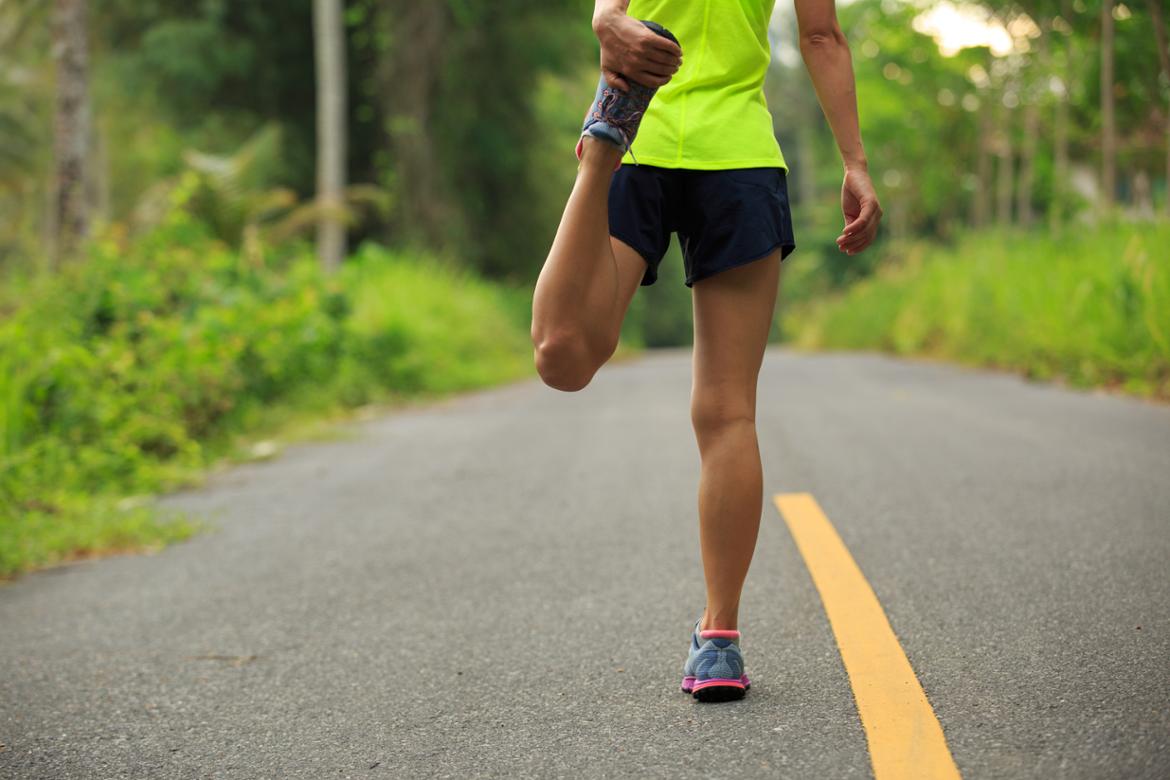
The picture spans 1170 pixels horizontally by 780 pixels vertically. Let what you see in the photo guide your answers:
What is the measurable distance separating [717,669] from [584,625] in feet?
2.55

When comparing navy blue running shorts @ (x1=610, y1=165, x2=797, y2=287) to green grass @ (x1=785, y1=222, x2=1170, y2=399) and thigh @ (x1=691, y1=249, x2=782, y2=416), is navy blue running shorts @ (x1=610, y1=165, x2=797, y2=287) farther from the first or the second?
green grass @ (x1=785, y1=222, x2=1170, y2=399)

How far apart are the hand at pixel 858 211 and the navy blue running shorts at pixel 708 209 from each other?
17 centimetres

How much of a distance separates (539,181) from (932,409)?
50.1 feet

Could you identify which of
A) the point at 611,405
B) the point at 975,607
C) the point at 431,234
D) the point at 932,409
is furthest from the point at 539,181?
the point at 975,607

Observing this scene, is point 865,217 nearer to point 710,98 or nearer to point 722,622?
point 710,98

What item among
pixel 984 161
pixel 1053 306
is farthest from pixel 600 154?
pixel 984 161

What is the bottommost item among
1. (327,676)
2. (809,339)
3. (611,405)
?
(809,339)

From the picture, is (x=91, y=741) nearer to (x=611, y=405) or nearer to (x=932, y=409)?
(x=932, y=409)

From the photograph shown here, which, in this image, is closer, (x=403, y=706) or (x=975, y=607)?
(x=403, y=706)

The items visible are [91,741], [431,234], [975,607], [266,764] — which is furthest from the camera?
[431,234]

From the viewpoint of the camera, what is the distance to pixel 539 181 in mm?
22453

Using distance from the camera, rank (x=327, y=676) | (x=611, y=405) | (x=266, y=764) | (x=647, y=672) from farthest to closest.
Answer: (x=611, y=405), (x=327, y=676), (x=647, y=672), (x=266, y=764)

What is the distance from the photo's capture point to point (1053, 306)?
10.1 meters

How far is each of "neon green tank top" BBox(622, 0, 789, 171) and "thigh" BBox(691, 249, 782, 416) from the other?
24cm
